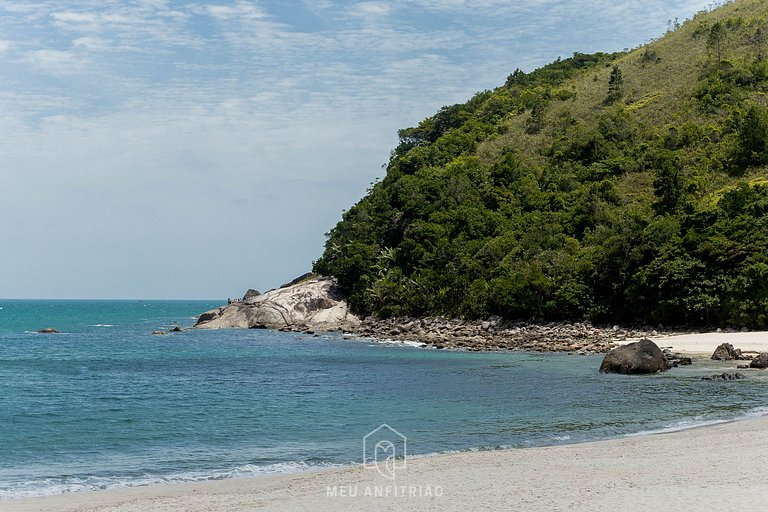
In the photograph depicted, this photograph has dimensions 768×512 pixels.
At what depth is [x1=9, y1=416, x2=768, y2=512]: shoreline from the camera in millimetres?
12945

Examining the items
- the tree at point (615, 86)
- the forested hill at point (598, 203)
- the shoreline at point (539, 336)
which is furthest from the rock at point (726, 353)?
the tree at point (615, 86)

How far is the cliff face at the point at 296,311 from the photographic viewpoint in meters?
78.9

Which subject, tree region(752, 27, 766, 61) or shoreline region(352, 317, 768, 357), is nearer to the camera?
shoreline region(352, 317, 768, 357)

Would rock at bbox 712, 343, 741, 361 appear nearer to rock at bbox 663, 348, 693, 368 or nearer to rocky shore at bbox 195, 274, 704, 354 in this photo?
rock at bbox 663, 348, 693, 368

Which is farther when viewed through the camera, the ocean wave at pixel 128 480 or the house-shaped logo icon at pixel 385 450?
the house-shaped logo icon at pixel 385 450

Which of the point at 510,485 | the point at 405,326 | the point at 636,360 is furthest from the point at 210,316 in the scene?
the point at 510,485

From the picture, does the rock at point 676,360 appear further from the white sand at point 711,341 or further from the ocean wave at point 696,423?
the ocean wave at point 696,423

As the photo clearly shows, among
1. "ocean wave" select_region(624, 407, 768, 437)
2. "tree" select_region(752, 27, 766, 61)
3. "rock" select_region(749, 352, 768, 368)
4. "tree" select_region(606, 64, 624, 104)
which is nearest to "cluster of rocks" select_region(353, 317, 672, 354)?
"rock" select_region(749, 352, 768, 368)

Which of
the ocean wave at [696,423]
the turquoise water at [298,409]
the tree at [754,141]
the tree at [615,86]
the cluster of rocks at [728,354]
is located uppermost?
the tree at [615,86]

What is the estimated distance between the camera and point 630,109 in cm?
9488

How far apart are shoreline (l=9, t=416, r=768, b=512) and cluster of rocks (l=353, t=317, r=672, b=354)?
1213 inches

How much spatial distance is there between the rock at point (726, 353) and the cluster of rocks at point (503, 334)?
29.2ft

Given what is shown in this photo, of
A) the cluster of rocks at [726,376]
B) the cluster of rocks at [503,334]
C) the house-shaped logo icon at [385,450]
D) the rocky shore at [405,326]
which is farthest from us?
the rocky shore at [405,326]

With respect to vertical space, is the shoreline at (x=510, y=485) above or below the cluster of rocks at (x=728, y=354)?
below
